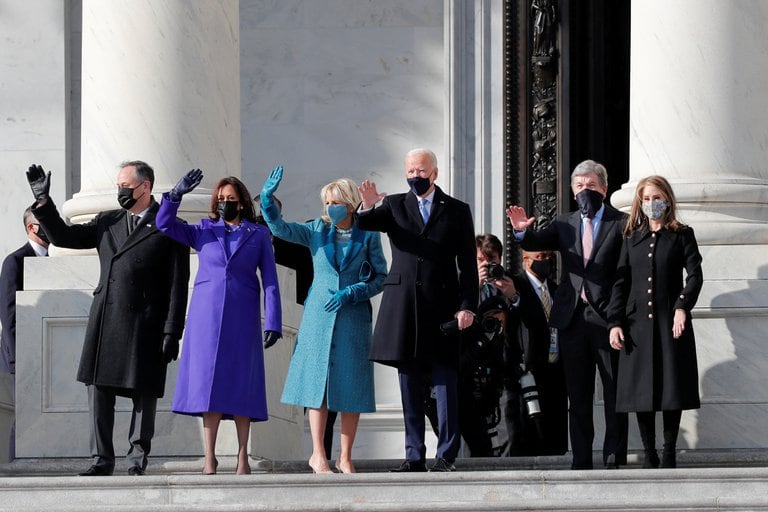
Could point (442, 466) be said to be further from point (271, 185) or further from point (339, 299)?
point (271, 185)

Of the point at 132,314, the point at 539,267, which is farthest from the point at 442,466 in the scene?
the point at 539,267

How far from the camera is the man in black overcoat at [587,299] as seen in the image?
16078 mm

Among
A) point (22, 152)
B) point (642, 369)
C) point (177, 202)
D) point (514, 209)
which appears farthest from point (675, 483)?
point (22, 152)

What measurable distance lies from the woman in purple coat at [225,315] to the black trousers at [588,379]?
2246mm

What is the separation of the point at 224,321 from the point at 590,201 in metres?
2.96

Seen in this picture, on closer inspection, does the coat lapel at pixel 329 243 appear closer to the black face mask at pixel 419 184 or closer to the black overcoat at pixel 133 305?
the black face mask at pixel 419 184

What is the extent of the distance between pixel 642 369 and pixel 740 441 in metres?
1.72

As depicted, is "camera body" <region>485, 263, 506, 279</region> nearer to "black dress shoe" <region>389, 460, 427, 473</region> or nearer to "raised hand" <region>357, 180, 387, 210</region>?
"raised hand" <region>357, 180, 387, 210</region>

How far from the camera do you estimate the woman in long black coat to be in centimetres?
1580

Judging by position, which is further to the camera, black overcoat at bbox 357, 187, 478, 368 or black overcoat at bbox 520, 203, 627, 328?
black overcoat at bbox 520, 203, 627, 328

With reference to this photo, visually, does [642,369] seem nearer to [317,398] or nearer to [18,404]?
[317,398]

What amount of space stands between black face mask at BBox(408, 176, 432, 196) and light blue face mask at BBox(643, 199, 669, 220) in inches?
65.7

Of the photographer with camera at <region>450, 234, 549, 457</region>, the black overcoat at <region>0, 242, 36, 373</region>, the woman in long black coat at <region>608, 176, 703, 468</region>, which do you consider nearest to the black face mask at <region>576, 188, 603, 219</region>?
the woman in long black coat at <region>608, 176, 703, 468</region>

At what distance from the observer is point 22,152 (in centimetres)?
2280
